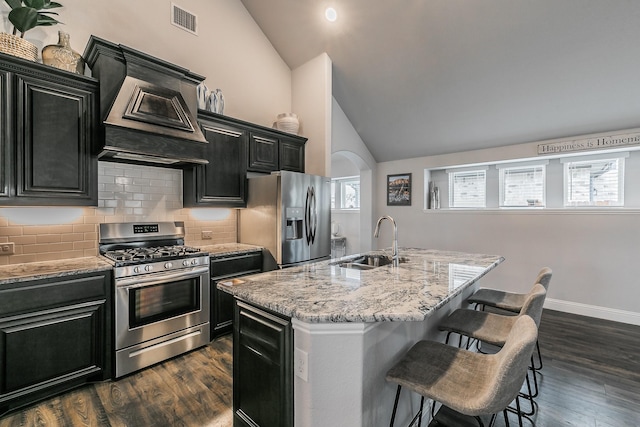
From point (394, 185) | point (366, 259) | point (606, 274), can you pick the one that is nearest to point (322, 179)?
point (366, 259)

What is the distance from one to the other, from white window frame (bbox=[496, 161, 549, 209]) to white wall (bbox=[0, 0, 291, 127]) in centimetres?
349

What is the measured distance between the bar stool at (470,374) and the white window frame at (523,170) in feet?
12.2

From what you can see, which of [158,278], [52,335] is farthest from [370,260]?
[52,335]

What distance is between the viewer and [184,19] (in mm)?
3449

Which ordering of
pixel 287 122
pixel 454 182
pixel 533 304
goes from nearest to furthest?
pixel 533 304 < pixel 287 122 < pixel 454 182

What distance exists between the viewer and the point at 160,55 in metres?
3.27

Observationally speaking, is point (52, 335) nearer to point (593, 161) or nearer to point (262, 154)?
point (262, 154)

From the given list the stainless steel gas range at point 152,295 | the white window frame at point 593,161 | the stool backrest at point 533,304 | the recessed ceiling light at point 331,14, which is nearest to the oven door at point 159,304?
the stainless steel gas range at point 152,295

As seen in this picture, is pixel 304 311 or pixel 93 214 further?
pixel 93 214

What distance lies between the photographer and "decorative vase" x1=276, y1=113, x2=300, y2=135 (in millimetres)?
4094

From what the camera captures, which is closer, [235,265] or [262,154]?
[235,265]

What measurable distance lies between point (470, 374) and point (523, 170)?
4089 mm

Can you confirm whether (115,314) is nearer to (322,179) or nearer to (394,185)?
(322,179)

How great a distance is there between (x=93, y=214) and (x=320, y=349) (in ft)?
8.67
